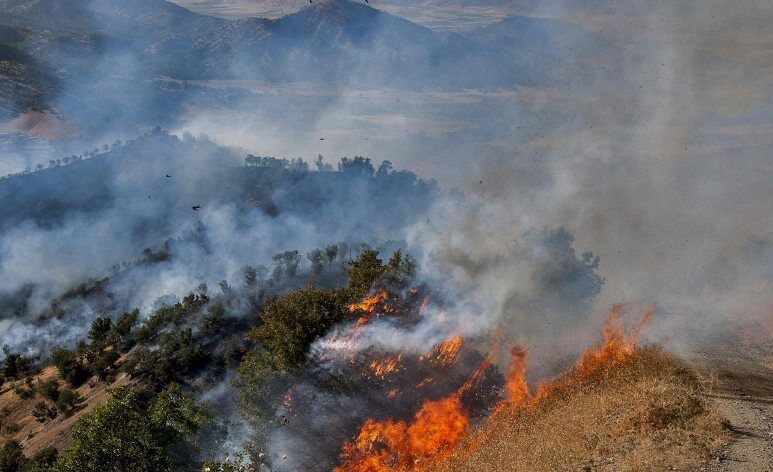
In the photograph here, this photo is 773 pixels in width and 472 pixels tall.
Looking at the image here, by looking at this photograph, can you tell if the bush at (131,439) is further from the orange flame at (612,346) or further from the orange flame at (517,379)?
the orange flame at (612,346)

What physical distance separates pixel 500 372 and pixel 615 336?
34.6 ft

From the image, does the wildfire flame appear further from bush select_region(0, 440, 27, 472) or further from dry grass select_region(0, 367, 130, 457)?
bush select_region(0, 440, 27, 472)

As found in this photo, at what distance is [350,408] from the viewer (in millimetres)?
33438

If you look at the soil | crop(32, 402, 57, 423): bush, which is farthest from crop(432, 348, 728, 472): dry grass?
crop(32, 402, 57, 423): bush

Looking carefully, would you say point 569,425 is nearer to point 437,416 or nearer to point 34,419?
point 437,416

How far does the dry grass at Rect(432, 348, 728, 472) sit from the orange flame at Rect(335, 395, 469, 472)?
1299 mm

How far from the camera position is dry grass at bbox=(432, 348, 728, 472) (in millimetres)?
24000

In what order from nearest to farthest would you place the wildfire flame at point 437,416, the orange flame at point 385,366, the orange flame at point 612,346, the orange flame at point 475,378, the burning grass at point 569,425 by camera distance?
the burning grass at point 569,425
the wildfire flame at point 437,416
the orange flame at point 475,378
the orange flame at point 385,366
the orange flame at point 612,346

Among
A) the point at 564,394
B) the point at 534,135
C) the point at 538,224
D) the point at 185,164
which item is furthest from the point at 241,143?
the point at 564,394

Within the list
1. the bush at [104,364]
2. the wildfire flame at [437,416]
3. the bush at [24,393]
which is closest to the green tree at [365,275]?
the wildfire flame at [437,416]

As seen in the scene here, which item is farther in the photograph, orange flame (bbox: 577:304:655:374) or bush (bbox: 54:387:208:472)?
orange flame (bbox: 577:304:655:374)

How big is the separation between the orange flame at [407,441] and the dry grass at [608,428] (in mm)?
1299

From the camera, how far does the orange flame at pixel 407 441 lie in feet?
101

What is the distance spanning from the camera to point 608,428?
26.9 metres
